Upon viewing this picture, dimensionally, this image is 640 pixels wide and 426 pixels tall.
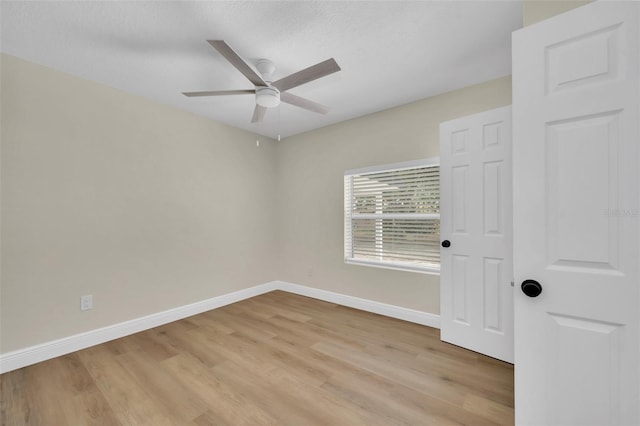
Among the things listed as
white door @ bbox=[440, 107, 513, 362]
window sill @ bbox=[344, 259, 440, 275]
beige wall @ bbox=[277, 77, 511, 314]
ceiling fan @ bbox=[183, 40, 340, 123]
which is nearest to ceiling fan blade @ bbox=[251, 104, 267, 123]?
ceiling fan @ bbox=[183, 40, 340, 123]

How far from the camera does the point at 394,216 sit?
127 inches

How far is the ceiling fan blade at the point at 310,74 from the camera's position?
1729 mm

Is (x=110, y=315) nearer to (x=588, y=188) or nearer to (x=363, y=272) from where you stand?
(x=363, y=272)

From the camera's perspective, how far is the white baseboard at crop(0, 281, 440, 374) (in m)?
2.18

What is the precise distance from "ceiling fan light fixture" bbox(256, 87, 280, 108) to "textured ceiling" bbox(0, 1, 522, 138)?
283 millimetres

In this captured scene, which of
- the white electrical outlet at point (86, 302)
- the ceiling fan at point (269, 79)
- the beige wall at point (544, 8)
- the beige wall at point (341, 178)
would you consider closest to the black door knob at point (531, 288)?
the beige wall at point (544, 8)

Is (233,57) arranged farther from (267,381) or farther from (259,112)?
(267,381)

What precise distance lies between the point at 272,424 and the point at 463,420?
3.69ft

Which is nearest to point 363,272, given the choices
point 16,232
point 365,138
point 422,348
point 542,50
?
point 422,348

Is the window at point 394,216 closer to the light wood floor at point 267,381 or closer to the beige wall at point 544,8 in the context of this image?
the light wood floor at point 267,381

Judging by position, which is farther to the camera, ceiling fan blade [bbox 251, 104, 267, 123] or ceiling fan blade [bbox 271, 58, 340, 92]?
ceiling fan blade [bbox 251, 104, 267, 123]

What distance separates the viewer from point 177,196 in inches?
125

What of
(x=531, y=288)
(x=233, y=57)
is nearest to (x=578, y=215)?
(x=531, y=288)

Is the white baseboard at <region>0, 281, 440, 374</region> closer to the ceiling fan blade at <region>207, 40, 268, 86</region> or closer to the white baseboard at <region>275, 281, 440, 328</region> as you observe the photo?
the white baseboard at <region>275, 281, 440, 328</region>
